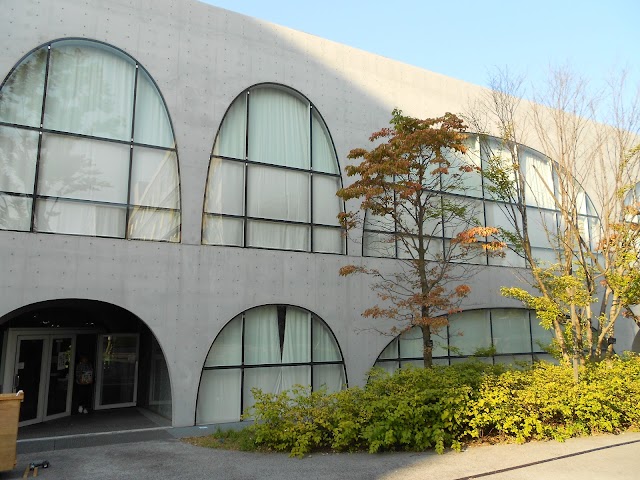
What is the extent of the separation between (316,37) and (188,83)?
443cm

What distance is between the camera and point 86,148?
11.4m

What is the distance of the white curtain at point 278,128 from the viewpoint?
13.7 meters

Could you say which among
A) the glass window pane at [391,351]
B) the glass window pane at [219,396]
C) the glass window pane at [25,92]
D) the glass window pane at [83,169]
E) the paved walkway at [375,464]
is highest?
the glass window pane at [25,92]

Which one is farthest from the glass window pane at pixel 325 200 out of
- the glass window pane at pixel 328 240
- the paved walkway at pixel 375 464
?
the paved walkway at pixel 375 464

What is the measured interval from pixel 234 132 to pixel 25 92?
4788 mm

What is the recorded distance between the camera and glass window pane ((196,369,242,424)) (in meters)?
11.9

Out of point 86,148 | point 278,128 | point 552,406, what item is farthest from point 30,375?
point 552,406

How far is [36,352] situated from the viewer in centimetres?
1264

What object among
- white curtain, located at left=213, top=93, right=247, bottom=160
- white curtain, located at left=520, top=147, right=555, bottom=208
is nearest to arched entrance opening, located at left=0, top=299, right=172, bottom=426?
white curtain, located at left=213, top=93, right=247, bottom=160

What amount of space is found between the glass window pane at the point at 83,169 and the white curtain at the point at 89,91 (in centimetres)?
32

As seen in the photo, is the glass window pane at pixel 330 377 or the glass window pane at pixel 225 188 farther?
the glass window pane at pixel 330 377

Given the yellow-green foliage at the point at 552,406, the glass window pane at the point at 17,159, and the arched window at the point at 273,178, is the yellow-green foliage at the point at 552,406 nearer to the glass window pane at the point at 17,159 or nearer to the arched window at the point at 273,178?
the arched window at the point at 273,178

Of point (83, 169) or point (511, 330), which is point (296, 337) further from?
point (511, 330)

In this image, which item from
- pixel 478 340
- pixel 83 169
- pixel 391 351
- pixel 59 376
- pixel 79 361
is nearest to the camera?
pixel 83 169
